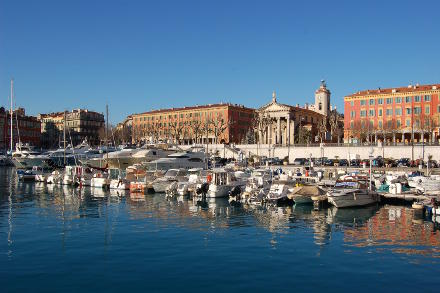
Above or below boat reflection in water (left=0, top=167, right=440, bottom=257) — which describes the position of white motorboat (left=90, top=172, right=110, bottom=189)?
above

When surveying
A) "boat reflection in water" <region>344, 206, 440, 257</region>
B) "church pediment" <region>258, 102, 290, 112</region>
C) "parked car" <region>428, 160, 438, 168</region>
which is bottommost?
"boat reflection in water" <region>344, 206, 440, 257</region>

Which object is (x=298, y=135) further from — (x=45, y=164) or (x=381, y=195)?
(x=381, y=195)

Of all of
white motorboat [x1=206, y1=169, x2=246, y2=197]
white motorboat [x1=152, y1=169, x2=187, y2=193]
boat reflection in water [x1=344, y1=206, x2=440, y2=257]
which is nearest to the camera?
boat reflection in water [x1=344, y1=206, x2=440, y2=257]

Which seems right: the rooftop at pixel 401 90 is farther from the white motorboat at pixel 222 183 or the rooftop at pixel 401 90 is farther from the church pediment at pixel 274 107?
the white motorboat at pixel 222 183

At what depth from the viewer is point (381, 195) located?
36188 millimetres

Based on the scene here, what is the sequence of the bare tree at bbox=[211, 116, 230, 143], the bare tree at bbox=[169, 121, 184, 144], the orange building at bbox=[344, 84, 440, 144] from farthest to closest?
the bare tree at bbox=[169, 121, 184, 144]
the bare tree at bbox=[211, 116, 230, 143]
the orange building at bbox=[344, 84, 440, 144]

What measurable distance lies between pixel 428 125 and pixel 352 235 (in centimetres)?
6363

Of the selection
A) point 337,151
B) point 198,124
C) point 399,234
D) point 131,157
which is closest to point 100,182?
point 131,157

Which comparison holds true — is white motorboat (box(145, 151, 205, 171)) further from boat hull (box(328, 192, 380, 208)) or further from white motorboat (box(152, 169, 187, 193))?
boat hull (box(328, 192, 380, 208))

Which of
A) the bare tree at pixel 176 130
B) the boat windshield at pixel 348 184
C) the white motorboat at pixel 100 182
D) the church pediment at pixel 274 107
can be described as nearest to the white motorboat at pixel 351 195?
the boat windshield at pixel 348 184

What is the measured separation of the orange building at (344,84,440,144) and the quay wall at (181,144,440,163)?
263 inches

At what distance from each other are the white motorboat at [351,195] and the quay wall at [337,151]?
2868 centimetres

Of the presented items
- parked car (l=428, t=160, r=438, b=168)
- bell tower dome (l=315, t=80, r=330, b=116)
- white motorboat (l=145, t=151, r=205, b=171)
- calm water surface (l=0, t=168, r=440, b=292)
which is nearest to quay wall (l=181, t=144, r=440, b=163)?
parked car (l=428, t=160, r=438, b=168)

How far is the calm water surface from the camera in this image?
15.6 m
